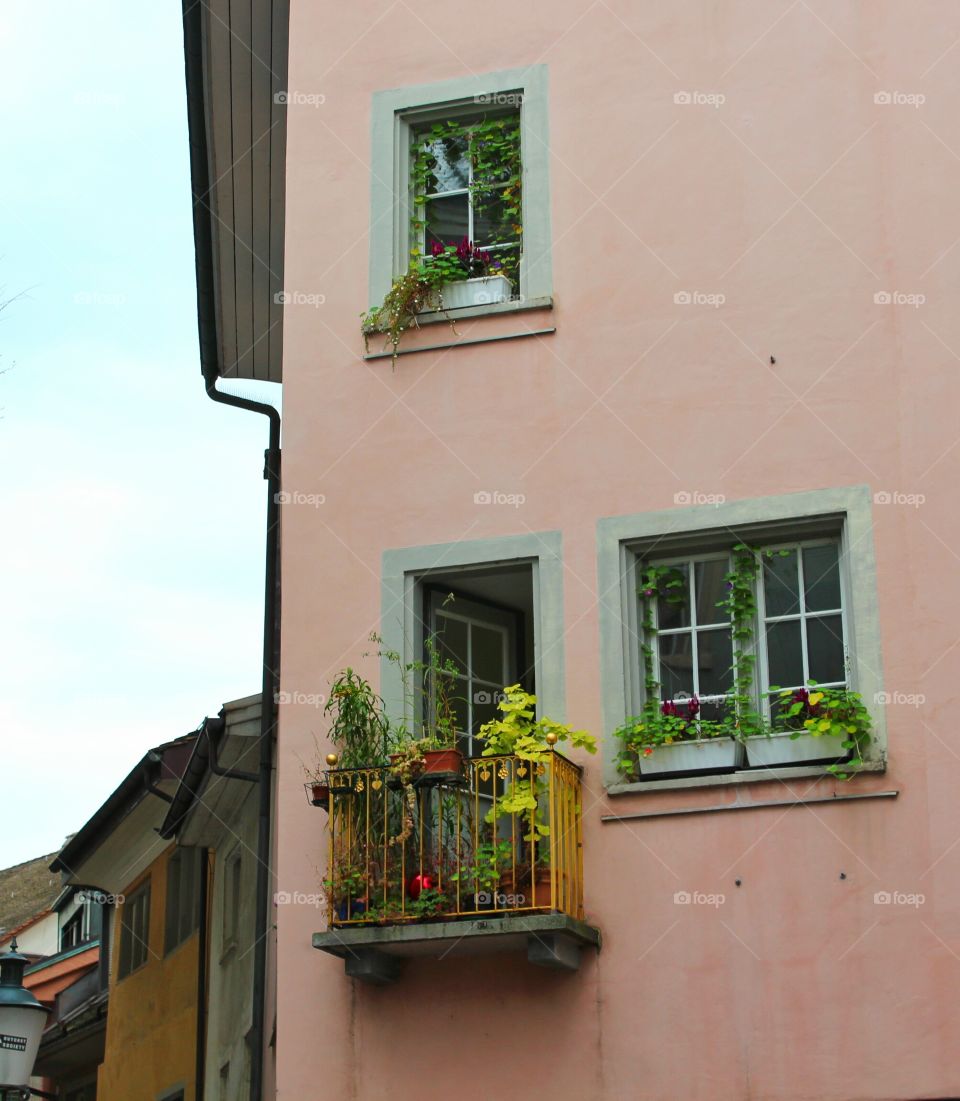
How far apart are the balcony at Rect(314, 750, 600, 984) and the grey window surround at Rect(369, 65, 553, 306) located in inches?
143

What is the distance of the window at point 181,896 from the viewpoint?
20438 millimetres

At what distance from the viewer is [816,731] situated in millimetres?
11508

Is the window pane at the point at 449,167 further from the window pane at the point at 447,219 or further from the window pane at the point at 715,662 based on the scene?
the window pane at the point at 715,662

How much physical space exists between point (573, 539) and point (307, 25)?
4877 mm

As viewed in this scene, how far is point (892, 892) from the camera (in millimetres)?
11203

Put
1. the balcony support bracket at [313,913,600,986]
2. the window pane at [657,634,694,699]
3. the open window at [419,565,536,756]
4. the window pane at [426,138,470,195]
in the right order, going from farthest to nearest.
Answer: the window pane at [426,138,470,195] < the open window at [419,565,536,756] < the window pane at [657,634,694,699] < the balcony support bracket at [313,913,600,986]

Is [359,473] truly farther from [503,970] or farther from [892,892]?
[892,892]

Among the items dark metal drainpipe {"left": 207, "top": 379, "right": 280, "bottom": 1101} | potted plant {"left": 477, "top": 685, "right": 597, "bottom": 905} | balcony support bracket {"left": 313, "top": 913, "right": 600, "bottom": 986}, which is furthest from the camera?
dark metal drainpipe {"left": 207, "top": 379, "right": 280, "bottom": 1101}

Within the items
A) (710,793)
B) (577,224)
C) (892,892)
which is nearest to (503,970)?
(710,793)

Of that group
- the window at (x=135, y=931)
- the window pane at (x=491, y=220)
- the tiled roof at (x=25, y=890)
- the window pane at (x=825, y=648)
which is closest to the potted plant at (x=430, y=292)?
the window pane at (x=491, y=220)

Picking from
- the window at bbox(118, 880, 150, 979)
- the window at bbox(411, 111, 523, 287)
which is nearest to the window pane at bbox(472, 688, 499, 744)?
the window at bbox(411, 111, 523, 287)

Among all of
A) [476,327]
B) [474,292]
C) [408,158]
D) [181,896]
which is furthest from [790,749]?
[181,896]

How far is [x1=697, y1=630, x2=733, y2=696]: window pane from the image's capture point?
40.1ft

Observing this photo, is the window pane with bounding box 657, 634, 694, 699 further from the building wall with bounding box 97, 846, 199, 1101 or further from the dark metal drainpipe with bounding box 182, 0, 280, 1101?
the building wall with bounding box 97, 846, 199, 1101
